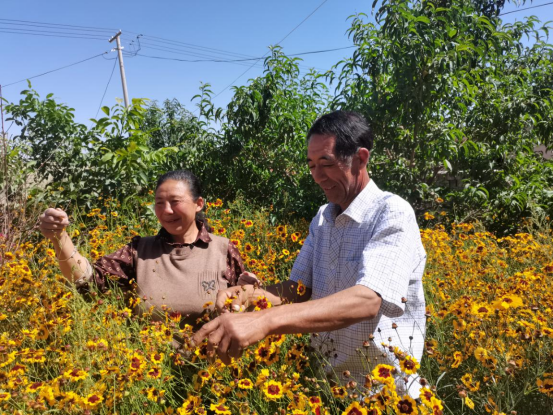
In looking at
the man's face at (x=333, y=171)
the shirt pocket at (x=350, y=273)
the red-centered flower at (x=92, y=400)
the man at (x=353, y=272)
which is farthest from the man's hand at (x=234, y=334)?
the man's face at (x=333, y=171)

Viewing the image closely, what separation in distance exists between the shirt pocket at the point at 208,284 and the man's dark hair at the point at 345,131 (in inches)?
36.9

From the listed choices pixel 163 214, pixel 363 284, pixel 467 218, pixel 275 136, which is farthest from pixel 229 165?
pixel 363 284

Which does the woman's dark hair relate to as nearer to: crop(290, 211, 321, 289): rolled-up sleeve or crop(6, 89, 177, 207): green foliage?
crop(290, 211, 321, 289): rolled-up sleeve

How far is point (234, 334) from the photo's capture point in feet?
3.01

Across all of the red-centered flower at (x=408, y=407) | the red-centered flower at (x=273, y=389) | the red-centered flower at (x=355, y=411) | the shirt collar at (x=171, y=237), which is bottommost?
the red-centered flower at (x=273, y=389)

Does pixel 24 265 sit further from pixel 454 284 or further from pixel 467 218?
pixel 467 218

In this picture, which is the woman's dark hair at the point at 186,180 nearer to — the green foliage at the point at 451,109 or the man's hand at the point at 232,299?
the man's hand at the point at 232,299

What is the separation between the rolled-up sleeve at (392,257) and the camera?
1.15 metres

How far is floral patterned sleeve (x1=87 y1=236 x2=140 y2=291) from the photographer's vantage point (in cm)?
199

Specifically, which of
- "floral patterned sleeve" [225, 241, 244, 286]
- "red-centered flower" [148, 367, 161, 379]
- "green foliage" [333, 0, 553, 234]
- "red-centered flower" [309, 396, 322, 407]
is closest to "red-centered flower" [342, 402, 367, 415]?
"red-centered flower" [309, 396, 322, 407]

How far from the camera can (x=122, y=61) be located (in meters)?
21.0

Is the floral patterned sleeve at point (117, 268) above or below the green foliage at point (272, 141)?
below

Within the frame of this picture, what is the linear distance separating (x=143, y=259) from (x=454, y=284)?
163 centimetres

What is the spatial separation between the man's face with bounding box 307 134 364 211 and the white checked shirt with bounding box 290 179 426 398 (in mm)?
60
